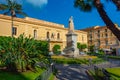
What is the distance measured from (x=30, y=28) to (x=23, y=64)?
131 ft

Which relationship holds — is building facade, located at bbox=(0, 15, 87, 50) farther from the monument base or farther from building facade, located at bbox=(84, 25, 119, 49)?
building facade, located at bbox=(84, 25, 119, 49)

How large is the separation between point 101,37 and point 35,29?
28.9m

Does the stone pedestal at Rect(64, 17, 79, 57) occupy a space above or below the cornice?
below

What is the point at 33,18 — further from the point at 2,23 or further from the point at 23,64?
the point at 23,64

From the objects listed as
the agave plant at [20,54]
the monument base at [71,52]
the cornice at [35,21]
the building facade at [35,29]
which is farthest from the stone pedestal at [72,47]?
the cornice at [35,21]

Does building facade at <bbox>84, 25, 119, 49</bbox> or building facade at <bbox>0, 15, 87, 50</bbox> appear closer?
Result: building facade at <bbox>0, 15, 87, 50</bbox>

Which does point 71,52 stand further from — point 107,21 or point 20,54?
point 107,21

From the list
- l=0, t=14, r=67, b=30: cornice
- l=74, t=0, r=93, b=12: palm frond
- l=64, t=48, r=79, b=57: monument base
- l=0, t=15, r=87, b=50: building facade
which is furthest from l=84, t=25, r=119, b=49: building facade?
l=74, t=0, r=93, b=12: palm frond

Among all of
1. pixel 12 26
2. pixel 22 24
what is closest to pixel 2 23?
pixel 12 26

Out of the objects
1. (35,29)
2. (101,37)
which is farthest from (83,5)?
(101,37)

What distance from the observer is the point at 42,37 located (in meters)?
60.0

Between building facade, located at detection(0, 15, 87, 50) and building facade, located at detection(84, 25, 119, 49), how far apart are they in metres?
15.9

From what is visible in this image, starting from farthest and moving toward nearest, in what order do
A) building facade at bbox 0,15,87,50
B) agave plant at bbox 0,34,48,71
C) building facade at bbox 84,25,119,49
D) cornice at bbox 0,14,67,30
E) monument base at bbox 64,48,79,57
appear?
building facade at bbox 84,25,119,49
cornice at bbox 0,14,67,30
building facade at bbox 0,15,87,50
monument base at bbox 64,48,79,57
agave plant at bbox 0,34,48,71

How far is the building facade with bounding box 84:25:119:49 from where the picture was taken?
71.9 m
